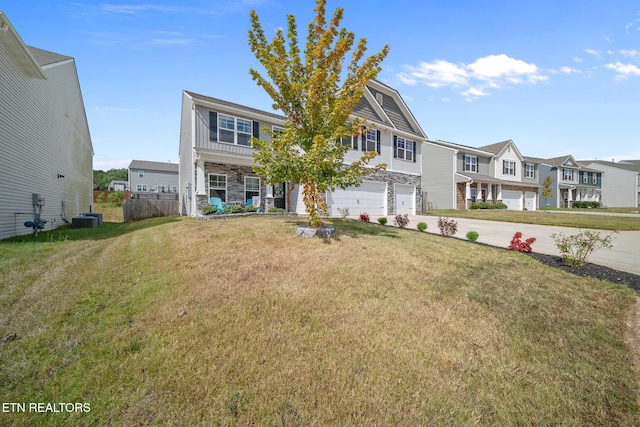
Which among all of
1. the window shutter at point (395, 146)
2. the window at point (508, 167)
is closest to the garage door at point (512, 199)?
the window at point (508, 167)

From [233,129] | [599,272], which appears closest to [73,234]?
[233,129]

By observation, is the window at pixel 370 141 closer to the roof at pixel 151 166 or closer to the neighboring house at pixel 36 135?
the neighboring house at pixel 36 135

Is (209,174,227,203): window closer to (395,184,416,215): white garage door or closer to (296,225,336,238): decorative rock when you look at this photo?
(296,225,336,238): decorative rock

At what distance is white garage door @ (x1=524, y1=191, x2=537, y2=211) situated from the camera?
31.8m

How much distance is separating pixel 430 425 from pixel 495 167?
33.9 m

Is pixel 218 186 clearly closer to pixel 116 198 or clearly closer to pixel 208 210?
pixel 208 210

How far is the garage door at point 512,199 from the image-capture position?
97.7ft

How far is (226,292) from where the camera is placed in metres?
4.12

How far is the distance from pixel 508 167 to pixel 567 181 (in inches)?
635

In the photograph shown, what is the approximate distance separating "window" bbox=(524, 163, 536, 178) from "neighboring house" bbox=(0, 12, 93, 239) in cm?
4234

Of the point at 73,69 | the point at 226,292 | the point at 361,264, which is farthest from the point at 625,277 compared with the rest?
the point at 73,69

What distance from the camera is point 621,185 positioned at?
41.2 meters

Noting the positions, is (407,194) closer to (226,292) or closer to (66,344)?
(226,292)

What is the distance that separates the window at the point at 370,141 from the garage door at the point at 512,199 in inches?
783
